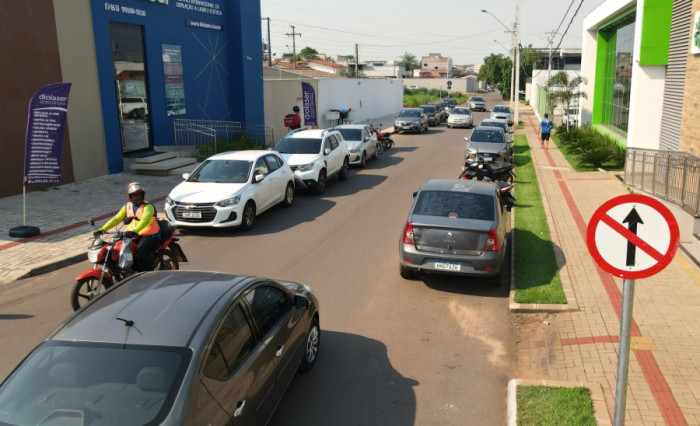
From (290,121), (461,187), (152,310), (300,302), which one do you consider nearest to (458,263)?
(461,187)

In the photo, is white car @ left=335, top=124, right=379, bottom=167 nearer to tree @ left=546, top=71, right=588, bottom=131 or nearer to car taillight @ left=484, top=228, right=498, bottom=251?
car taillight @ left=484, top=228, right=498, bottom=251

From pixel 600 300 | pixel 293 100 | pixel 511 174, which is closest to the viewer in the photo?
pixel 600 300

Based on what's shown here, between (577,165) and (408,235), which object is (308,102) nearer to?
(577,165)

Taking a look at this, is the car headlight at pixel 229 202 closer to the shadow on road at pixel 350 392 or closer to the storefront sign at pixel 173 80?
the shadow on road at pixel 350 392

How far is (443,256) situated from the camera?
888cm

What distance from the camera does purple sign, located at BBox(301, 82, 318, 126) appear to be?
1246 inches

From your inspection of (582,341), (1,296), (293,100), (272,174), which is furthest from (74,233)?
(293,100)

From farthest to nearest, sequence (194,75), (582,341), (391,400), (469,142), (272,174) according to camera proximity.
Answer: (194,75) < (469,142) < (272,174) < (582,341) < (391,400)

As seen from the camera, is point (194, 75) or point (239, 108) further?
point (239, 108)

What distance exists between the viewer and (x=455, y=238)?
29.2 feet

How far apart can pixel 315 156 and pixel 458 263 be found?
925 cm

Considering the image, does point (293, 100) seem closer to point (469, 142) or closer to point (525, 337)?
point (469, 142)

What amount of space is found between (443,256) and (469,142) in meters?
13.5

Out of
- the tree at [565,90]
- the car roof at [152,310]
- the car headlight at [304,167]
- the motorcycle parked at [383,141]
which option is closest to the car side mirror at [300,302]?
the car roof at [152,310]
